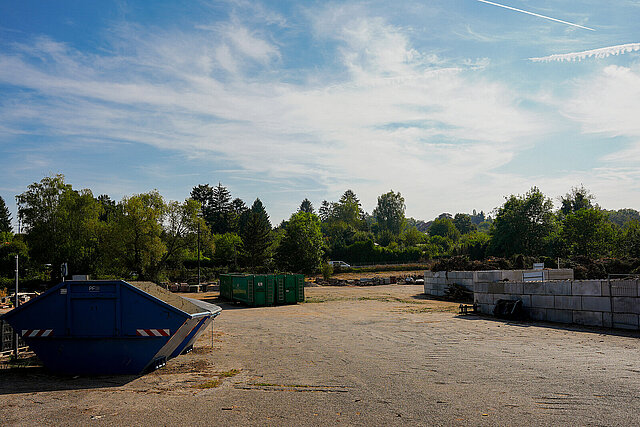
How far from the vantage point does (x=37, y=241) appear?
53.1 meters

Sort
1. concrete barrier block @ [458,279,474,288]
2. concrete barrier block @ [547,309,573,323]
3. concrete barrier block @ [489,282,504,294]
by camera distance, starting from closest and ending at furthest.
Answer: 1. concrete barrier block @ [547,309,573,323]
2. concrete barrier block @ [489,282,504,294]
3. concrete barrier block @ [458,279,474,288]

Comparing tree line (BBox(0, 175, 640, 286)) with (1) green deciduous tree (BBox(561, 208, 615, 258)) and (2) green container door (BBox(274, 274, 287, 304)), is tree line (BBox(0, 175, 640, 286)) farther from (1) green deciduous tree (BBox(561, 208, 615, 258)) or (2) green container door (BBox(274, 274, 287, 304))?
(2) green container door (BBox(274, 274, 287, 304))

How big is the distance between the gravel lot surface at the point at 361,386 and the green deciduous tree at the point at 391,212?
381ft

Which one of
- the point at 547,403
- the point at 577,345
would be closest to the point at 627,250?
the point at 577,345

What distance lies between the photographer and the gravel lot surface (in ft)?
22.4

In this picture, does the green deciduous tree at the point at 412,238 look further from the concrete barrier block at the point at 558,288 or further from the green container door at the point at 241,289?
the concrete barrier block at the point at 558,288

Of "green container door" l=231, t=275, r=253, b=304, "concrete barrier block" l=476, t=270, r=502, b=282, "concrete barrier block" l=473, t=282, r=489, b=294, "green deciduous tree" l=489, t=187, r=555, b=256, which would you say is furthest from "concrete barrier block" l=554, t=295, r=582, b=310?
"green deciduous tree" l=489, t=187, r=555, b=256

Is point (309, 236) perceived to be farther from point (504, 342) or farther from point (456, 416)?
point (456, 416)

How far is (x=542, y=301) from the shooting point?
64.2ft

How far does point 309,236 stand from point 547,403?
66.0 metres

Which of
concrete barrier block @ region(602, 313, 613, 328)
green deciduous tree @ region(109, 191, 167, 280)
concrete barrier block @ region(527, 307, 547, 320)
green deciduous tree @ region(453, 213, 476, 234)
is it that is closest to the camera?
concrete barrier block @ region(602, 313, 613, 328)

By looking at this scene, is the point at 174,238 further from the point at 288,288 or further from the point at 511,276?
the point at 511,276

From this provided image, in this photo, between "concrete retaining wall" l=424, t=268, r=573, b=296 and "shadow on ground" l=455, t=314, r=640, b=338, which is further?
"concrete retaining wall" l=424, t=268, r=573, b=296

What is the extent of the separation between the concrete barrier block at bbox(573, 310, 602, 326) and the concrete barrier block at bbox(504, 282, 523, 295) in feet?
10.2
